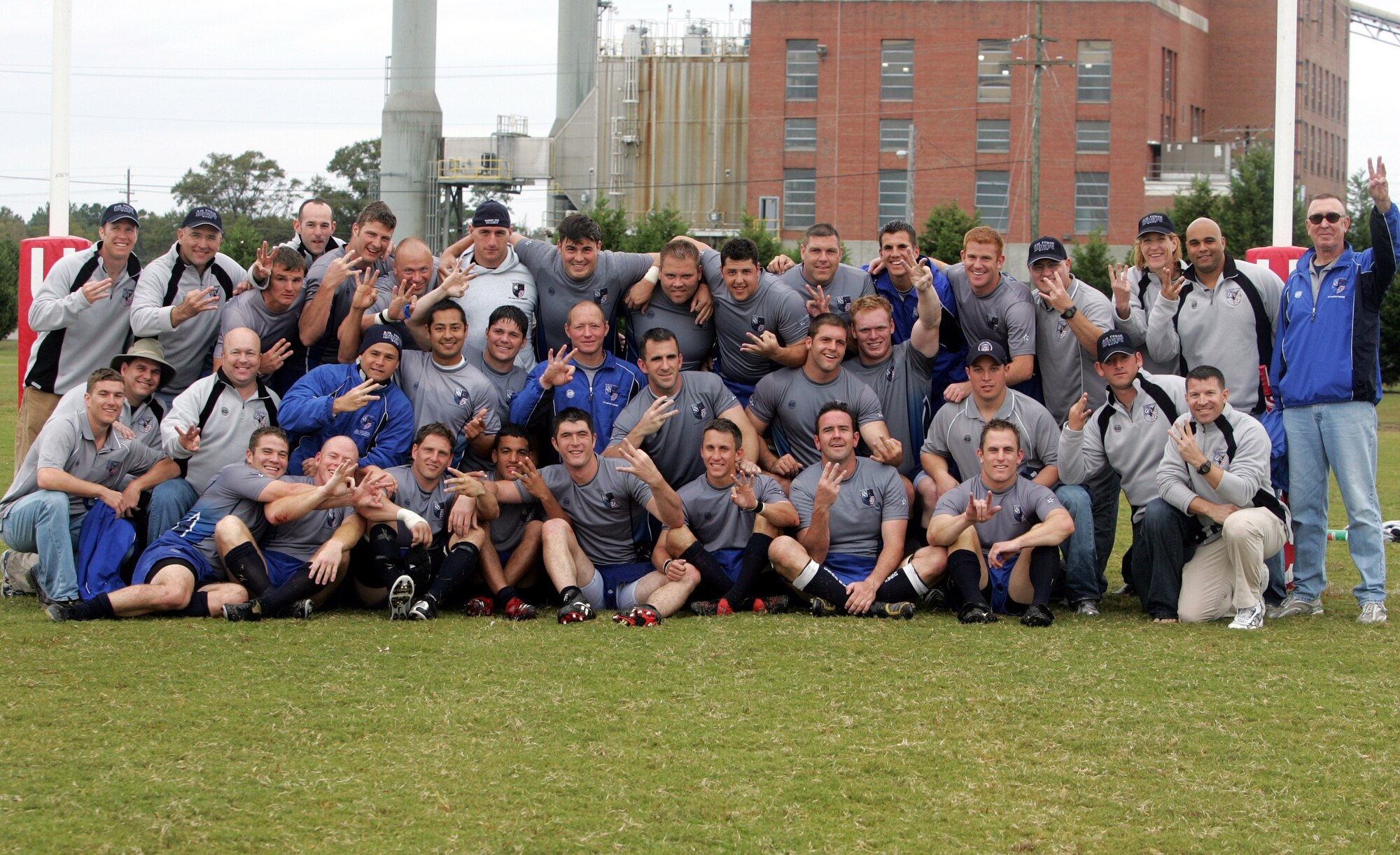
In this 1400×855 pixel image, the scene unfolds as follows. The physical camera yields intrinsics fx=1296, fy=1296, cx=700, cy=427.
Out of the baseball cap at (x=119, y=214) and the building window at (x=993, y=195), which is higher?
the building window at (x=993, y=195)

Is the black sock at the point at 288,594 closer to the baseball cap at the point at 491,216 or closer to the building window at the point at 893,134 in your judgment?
the baseball cap at the point at 491,216

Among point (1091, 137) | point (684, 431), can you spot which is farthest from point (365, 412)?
point (1091, 137)

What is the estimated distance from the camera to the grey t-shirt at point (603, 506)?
7.69 meters

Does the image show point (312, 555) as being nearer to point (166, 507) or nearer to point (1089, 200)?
point (166, 507)

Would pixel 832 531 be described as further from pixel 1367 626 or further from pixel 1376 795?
pixel 1376 795

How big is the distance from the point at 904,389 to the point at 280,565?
4.00 m

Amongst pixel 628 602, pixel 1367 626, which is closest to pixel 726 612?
pixel 628 602

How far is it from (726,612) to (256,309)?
3559mm

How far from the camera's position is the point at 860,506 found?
7750 millimetres

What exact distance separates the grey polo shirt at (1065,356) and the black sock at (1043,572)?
4.27 ft

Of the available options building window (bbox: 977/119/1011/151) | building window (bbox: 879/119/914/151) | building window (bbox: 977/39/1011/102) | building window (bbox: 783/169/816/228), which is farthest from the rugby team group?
building window (bbox: 977/39/1011/102)

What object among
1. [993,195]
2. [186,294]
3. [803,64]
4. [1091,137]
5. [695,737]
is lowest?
[695,737]

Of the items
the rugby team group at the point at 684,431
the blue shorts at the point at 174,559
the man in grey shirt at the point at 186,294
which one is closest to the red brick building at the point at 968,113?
the rugby team group at the point at 684,431

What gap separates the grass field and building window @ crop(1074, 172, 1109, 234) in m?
49.5
